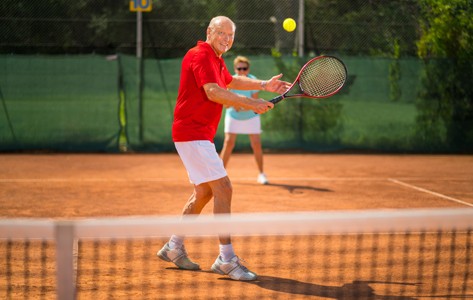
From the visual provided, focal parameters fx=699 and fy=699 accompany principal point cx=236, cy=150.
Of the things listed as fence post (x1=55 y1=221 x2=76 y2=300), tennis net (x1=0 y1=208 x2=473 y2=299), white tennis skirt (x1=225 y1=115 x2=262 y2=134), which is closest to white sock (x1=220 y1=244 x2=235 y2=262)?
tennis net (x1=0 y1=208 x2=473 y2=299)

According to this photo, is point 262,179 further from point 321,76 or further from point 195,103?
point 195,103

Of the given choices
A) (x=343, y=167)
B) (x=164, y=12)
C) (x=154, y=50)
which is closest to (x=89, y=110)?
(x=154, y=50)

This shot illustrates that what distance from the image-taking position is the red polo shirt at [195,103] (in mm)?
4469

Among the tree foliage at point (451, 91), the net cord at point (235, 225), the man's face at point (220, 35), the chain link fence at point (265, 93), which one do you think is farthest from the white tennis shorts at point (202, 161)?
the tree foliage at point (451, 91)

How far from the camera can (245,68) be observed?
8375 millimetres

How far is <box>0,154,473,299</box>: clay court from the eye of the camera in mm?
4547

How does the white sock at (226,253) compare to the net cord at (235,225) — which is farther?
the white sock at (226,253)

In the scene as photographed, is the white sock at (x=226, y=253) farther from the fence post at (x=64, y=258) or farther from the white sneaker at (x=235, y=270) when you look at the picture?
the fence post at (x=64, y=258)

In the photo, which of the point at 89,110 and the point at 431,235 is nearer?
the point at 431,235

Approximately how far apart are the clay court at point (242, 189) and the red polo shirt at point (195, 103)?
0.93 m

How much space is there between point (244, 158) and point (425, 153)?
351 cm

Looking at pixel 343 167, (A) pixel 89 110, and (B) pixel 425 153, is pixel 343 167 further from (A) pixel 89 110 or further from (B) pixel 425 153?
(A) pixel 89 110

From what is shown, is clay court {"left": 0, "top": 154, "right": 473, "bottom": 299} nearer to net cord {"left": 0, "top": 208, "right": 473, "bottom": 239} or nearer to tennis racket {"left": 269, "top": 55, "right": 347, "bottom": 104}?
tennis racket {"left": 269, "top": 55, "right": 347, "bottom": 104}

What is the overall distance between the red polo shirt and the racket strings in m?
0.83
